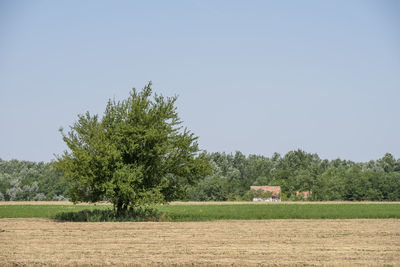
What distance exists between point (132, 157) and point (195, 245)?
53.2 feet

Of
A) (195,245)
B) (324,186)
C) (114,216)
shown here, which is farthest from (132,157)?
(324,186)

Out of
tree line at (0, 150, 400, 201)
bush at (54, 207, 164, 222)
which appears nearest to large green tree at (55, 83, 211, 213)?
bush at (54, 207, 164, 222)

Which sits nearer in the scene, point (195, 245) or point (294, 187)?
point (195, 245)

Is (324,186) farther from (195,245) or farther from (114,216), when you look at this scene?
(195,245)

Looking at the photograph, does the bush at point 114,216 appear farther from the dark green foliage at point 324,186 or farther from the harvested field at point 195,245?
the dark green foliage at point 324,186

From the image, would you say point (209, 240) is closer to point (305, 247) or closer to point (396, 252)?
point (305, 247)

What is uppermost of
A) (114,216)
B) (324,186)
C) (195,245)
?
(324,186)

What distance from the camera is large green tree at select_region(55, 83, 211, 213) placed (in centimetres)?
3853

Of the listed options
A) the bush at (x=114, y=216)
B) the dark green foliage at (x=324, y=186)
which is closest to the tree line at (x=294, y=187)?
the dark green foliage at (x=324, y=186)

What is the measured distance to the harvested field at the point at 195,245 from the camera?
2102 centimetres

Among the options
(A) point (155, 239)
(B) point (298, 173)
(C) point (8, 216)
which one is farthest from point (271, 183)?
(A) point (155, 239)

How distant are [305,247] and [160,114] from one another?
747 inches

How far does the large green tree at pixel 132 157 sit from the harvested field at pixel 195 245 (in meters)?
3.66

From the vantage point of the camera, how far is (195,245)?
25.5 metres
